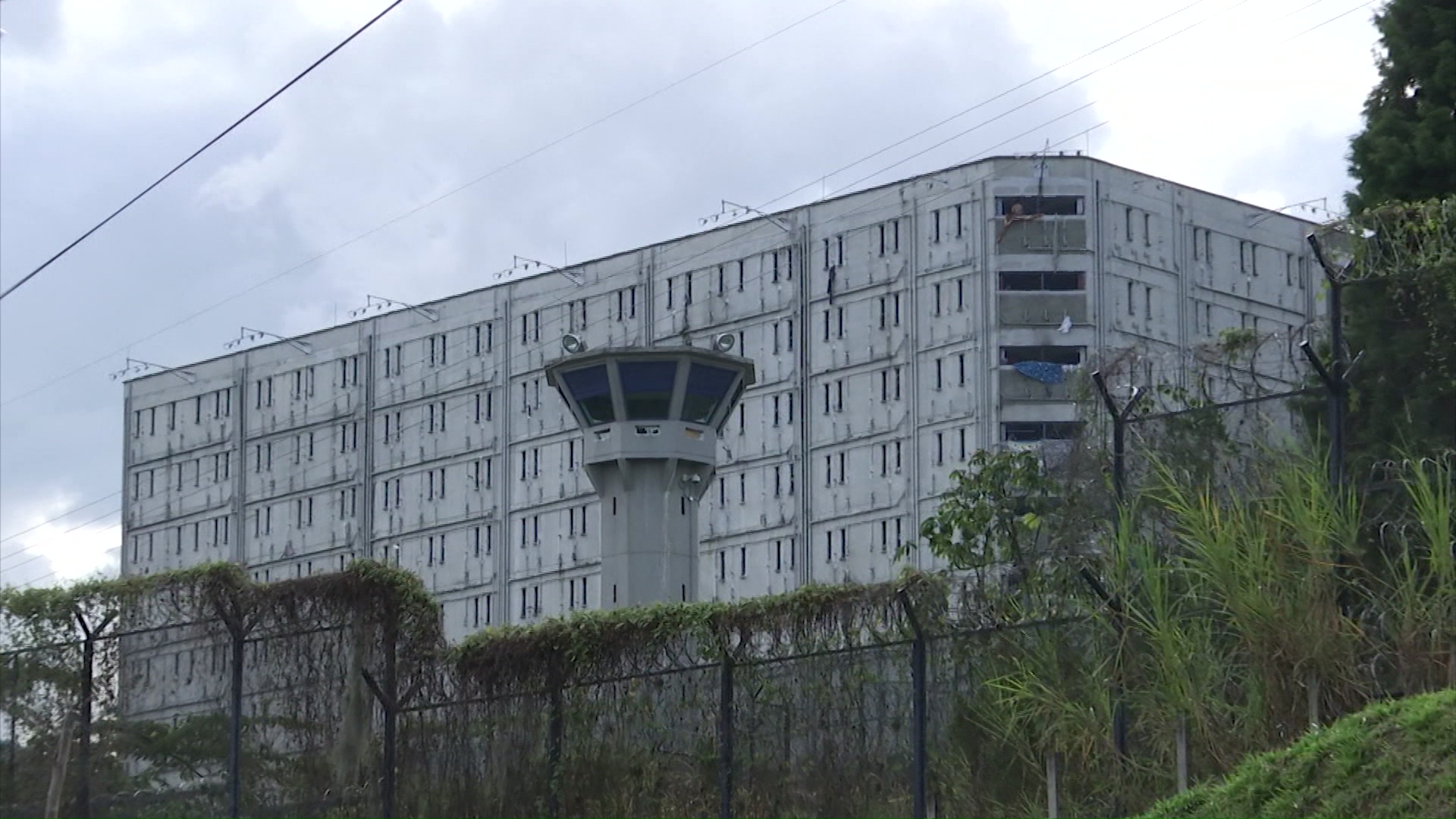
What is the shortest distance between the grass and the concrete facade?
178ft

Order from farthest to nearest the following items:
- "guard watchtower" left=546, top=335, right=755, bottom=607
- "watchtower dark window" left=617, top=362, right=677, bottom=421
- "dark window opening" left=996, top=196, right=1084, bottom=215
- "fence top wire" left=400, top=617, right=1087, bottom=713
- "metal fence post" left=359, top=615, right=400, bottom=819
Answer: "dark window opening" left=996, top=196, right=1084, bottom=215 < "watchtower dark window" left=617, top=362, right=677, bottom=421 < "guard watchtower" left=546, top=335, right=755, bottom=607 < "metal fence post" left=359, top=615, right=400, bottom=819 < "fence top wire" left=400, top=617, right=1087, bottom=713

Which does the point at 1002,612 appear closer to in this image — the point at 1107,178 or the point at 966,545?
the point at 966,545

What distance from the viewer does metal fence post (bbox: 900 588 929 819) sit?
1697 cm

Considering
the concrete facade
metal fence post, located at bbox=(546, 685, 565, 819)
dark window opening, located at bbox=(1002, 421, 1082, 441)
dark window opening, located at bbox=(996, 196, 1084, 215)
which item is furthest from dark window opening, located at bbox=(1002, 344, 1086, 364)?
metal fence post, located at bbox=(546, 685, 565, 819)

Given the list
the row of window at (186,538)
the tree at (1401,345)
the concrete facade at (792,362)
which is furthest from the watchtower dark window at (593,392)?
the row of window at (186,538)

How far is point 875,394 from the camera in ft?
262

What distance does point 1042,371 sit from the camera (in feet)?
249

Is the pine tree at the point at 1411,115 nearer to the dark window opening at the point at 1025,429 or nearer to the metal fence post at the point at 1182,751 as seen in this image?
the metal fence post at the point at 1182,751

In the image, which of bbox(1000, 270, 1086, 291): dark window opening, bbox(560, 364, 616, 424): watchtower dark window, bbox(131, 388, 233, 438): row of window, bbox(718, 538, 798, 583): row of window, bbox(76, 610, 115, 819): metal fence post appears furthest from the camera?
bbox(131, 388, 233, 438): row of window

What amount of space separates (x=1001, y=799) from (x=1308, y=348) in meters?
3.99

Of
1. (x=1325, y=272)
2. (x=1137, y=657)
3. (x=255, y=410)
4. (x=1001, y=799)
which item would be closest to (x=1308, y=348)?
(x=1325, y=272)

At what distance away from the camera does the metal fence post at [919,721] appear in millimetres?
16969

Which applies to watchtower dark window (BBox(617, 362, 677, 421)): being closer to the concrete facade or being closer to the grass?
the grass

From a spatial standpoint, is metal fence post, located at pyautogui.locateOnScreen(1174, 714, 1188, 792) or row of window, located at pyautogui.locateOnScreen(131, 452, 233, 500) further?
row of window, located at pyautogui.locateOnScreen(131, 452, 233, 500)
